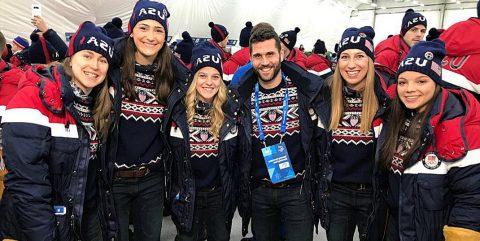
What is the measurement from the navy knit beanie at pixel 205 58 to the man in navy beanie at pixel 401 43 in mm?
1739

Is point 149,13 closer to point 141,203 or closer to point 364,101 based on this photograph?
point 141,203

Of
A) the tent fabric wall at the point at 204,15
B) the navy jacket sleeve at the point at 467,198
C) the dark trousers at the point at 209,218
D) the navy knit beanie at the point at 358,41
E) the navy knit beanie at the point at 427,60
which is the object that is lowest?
the dark trousers at the point at 209,218

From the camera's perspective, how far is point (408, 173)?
1.96m

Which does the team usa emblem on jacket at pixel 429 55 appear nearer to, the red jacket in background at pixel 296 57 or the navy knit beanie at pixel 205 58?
the navy knit beanie at pixel 205 58

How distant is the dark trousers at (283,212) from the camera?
8.13ft

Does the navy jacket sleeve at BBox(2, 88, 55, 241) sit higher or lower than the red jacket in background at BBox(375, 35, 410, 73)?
lower

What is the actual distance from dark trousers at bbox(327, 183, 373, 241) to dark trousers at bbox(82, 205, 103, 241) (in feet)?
4.81

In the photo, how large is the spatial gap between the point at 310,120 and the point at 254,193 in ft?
2.11

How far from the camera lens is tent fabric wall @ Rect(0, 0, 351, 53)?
8.10m

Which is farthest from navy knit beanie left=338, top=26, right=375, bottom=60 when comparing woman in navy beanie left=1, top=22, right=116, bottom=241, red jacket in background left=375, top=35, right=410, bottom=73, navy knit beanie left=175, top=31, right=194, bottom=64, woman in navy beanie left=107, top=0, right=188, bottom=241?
navy knit beanie left=175, top=31, right=194, bottom=64

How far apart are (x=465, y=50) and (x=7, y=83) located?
11.3 feet

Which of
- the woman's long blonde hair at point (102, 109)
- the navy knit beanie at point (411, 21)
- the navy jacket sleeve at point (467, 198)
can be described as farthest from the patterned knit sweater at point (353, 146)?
the navy knit beanie at point (411, 21)

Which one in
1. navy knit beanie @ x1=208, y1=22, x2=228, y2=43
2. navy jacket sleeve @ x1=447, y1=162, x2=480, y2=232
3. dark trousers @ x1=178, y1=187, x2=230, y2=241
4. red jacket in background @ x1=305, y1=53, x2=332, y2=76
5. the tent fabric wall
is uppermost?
the tent fabric wall

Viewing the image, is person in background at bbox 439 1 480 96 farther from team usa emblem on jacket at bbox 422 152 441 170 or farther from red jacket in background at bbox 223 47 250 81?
red jacket in background at bbox 223 47 250 81
